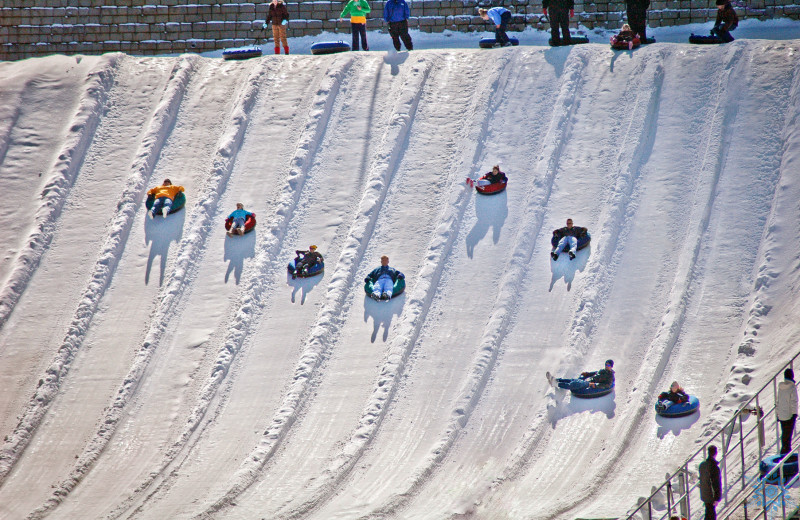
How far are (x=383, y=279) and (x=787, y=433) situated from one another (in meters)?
7.77

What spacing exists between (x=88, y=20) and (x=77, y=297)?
9816mm

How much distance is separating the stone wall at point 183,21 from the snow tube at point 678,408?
11493mm

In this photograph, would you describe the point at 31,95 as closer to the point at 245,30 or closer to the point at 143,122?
the point at 143,122

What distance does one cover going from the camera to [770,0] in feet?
69.4

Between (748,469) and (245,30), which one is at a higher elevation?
(245,30)

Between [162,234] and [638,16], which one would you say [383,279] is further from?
[638,16]

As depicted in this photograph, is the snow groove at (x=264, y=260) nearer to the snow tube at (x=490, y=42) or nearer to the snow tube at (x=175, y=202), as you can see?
the snow tube at (x=175, y=202)

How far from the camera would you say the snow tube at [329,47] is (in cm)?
2198

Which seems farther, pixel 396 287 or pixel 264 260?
pixel 264 260

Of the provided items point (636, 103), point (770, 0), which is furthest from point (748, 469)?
point (770, 0)

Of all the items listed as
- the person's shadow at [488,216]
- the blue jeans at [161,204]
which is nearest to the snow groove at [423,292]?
the person's shadow at [488,216]

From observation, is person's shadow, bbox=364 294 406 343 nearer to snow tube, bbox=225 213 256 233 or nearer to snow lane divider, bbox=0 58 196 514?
snow tube, bbox=225 213 256 233

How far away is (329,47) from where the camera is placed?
2198cm

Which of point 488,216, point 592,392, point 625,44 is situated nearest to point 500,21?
point 625,44
